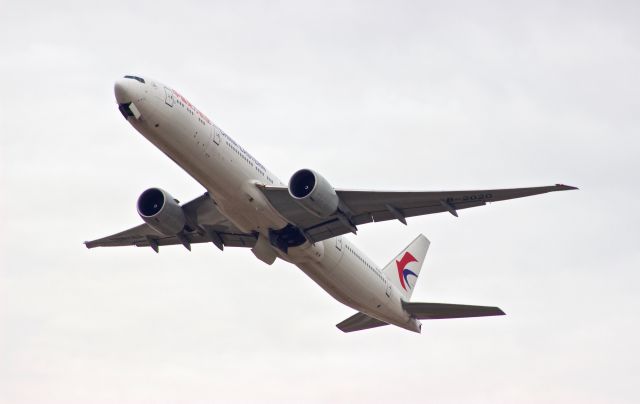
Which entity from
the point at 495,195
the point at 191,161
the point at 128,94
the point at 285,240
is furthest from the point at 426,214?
the point at 128,94

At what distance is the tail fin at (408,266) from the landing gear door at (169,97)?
47.5ft

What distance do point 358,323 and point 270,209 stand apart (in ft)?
36.2

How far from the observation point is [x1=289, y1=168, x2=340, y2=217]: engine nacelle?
112ft

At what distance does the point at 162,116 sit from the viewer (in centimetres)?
3294

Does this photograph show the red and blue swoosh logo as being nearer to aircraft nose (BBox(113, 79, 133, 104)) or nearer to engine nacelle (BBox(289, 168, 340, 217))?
engine nacelle (BBox(289, 168, 340, 217))

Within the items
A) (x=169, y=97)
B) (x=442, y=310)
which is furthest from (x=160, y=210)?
(x=442, y=310)

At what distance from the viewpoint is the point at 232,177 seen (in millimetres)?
34688

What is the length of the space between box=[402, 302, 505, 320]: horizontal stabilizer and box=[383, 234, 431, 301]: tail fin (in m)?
1.37

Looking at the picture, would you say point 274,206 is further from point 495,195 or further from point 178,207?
point 495,195

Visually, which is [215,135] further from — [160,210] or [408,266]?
[408,266]

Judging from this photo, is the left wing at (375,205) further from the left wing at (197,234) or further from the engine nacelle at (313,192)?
the left wing at (197,234)

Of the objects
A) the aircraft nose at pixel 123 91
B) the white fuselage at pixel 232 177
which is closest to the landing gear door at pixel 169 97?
the white fuselage at pixel 232 177

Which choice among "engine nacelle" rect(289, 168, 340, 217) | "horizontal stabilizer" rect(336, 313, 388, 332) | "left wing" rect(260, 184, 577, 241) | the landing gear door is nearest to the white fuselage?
the landing gear door

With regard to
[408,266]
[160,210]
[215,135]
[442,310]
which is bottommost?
[160,210]
